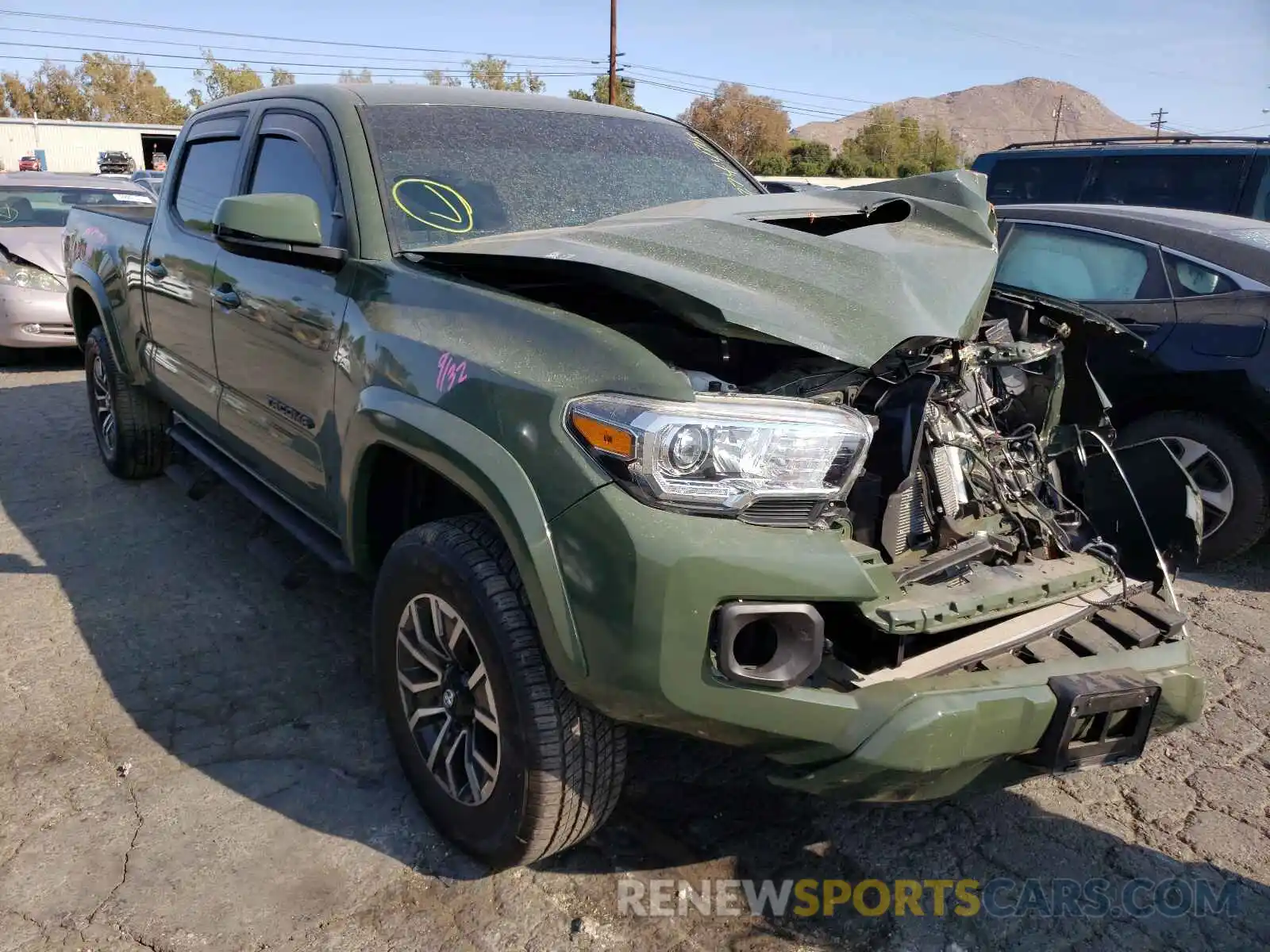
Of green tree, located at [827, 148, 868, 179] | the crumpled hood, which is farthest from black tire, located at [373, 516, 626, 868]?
green tree, located at [827, 148, 868, 179]

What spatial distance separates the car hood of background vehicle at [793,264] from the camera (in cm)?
212

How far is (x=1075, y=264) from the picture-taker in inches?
203

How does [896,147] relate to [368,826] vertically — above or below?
above

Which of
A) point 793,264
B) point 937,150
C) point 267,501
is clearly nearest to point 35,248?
point 267,501

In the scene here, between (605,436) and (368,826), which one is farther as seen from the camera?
(368,826)

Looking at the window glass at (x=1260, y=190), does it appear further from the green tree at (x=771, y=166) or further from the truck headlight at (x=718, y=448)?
the green tree at (x=771, y=166)

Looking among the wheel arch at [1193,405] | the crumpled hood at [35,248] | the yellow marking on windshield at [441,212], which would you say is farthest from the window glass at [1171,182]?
the crumpled hood at [35,248]

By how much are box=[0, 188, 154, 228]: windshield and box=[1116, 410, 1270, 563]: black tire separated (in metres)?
8.65

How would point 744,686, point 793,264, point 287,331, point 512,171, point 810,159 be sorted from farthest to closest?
point 810,159 → point 512,171 → point 287,331 → point 793,264 → point 744,686

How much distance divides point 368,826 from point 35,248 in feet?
26.3

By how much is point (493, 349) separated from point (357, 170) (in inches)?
43.7

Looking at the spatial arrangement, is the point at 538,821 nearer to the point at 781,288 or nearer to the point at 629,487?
the point at 629,487

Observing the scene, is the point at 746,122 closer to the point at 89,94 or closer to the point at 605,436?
the point at 89,94

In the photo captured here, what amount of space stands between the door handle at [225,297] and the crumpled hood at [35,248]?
581cm
